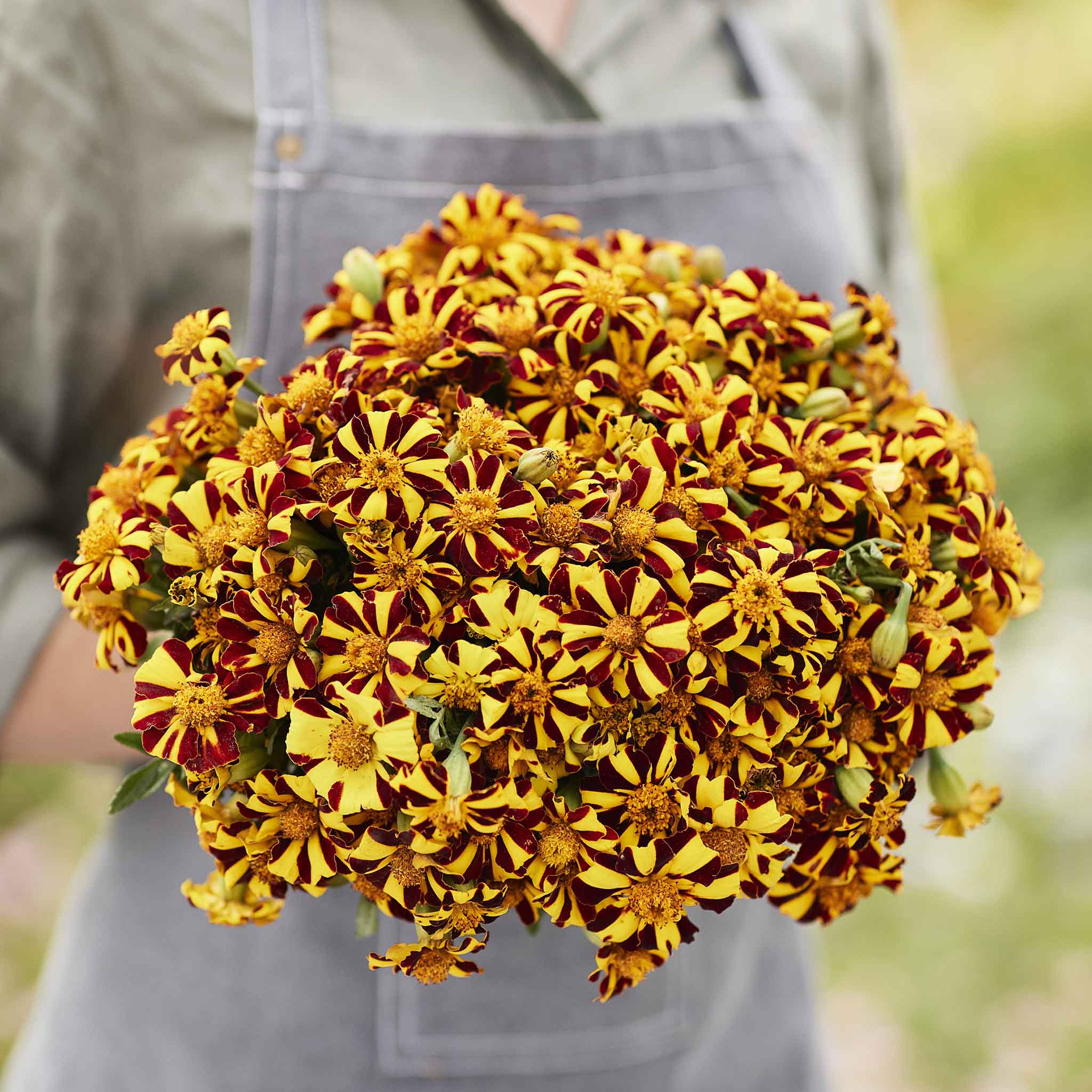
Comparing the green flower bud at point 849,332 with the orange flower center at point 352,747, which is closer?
the orange flower center at point 352,747

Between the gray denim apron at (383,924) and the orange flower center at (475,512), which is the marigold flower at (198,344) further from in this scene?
the gray denim apron at (383,924)

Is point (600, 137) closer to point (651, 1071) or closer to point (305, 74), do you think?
point (305, 74)

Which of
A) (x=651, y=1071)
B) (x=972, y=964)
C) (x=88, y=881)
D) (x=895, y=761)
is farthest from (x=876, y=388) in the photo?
(x=972, y=964)

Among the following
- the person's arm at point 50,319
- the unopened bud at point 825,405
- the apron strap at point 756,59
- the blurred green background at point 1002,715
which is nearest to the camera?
the unopened bud at point 825,405

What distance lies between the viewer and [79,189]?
23.6 inches

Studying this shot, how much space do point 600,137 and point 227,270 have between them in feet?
0.88

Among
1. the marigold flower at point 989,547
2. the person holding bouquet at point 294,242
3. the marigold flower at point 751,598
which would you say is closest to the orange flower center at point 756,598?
the marigold flower at point 751,598

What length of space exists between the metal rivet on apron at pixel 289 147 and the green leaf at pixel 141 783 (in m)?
0.40

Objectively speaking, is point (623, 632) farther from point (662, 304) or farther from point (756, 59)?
point (756, 59)

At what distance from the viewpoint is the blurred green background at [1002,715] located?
1.53 meters

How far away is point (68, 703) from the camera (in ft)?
2.07

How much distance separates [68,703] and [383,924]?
0.25m

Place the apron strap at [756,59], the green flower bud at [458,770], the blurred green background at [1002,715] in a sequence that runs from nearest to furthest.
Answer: the green flower bud at [458,770] → the apron strap at [756,59] → the blurred green background at [1002,715]

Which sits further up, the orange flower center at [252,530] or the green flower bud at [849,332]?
the green flower bud at [849,332]
